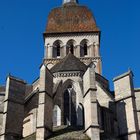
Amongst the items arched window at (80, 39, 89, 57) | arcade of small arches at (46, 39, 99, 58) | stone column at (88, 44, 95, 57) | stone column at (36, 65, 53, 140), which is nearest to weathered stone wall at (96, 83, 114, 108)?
stone column at (36, 65, 53, 140)

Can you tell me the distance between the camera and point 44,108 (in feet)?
61.9

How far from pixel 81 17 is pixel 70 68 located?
50.1ft

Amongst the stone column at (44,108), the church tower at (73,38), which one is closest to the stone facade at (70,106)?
the stone column at (44,108)

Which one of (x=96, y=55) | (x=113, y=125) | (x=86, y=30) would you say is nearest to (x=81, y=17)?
(x=86, y=30)

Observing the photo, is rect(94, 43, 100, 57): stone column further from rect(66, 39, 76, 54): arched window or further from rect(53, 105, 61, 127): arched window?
rect(53, 105, 61, 127): arched window

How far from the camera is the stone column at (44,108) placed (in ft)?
60.0

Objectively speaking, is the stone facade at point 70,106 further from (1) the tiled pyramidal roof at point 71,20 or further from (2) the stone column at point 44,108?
(1) the tiled pyramidal roof at point 71,20

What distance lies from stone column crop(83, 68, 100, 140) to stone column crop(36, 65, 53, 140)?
2070 millimetres

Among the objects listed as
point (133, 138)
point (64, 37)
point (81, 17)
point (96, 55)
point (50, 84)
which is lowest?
point (133, 138)

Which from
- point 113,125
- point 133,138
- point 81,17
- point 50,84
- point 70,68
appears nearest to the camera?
point 133,138

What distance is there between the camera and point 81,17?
125ft

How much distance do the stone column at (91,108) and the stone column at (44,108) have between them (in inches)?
81.5

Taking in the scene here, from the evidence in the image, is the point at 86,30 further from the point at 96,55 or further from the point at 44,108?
the point at 44,108

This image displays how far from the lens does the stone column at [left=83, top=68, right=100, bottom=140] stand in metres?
17.7
